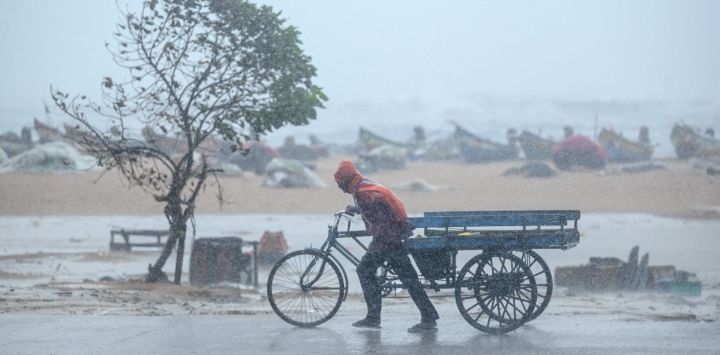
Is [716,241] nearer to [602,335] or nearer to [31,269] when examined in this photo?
[31,269]

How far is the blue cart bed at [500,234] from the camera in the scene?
374 inches

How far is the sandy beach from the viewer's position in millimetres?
35188

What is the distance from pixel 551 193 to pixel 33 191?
19.6m

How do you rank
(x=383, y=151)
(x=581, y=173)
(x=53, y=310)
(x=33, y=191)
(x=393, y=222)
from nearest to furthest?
(x=393, y=222)
(x=53, y=310)
(x=33, y=191)
(x=581, y=173)
(x=383, y=151)

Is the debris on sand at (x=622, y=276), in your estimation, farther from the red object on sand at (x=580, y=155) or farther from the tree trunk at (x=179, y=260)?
the red object on sand at (x=580, y=155)

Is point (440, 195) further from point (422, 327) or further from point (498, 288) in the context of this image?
point (422, 327)

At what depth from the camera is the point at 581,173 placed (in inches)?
1953

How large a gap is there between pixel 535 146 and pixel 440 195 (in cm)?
2282

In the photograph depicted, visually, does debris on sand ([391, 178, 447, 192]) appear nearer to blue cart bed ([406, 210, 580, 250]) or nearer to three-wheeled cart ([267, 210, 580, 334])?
three-wheeled cart ([267, 210, 580, 334])

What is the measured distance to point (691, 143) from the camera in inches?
2256

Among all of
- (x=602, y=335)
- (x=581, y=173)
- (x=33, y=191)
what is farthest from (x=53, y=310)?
(x=581, y=173)

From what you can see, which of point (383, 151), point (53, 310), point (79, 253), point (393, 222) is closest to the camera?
point (393, 222)

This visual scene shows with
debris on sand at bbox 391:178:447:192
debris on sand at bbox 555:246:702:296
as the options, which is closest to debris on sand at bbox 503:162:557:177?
debris on sand at bbox 391:178:447:192

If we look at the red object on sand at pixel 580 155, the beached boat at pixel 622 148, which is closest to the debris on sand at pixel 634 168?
the red object on sand at pixel 580 155
